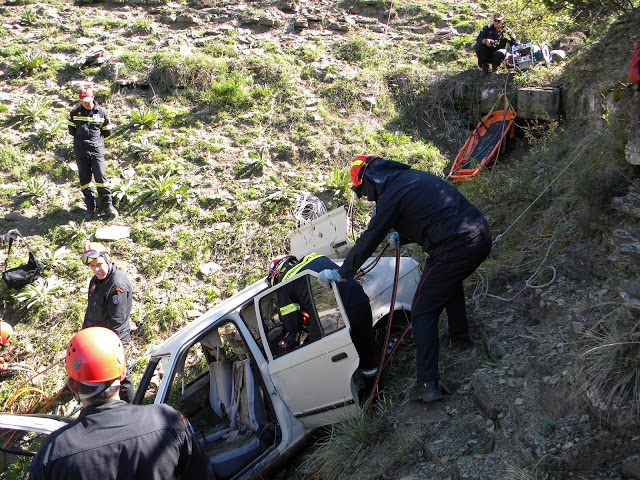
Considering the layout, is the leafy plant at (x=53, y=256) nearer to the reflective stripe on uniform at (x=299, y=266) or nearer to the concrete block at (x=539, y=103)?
the reflective stripe on uniform at (x=299, y=266)

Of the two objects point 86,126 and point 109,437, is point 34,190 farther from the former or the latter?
point 109,437

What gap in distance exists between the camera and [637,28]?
238 inches

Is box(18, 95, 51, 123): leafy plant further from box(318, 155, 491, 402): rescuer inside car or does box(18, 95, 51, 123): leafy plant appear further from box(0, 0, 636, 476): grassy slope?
box(318, 155, 491, 402): rescuer inside car

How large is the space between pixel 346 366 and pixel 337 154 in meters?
6.10

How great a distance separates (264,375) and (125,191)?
542 cm

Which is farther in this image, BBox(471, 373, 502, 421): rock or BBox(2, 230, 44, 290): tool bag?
BBox(2, 230, 44, 290): tool bag

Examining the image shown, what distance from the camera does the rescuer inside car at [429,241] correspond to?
388cm

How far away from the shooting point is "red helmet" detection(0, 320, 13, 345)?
21.4ft

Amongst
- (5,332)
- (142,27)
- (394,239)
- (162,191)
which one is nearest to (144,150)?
(162,191)

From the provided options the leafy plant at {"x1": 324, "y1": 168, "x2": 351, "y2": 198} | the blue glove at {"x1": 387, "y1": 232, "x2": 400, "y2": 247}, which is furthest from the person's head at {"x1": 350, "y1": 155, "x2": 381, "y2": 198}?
the leafy plant at {"x1": 324, "y1": 168, "x2": 351, "y2": 198}

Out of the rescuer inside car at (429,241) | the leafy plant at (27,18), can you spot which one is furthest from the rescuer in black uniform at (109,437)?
the leafy plant at (27,18)

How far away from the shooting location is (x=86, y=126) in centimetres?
793

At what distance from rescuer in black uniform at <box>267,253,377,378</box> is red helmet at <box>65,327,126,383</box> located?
198 cm

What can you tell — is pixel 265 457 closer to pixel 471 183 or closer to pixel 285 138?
pixel 471 183
